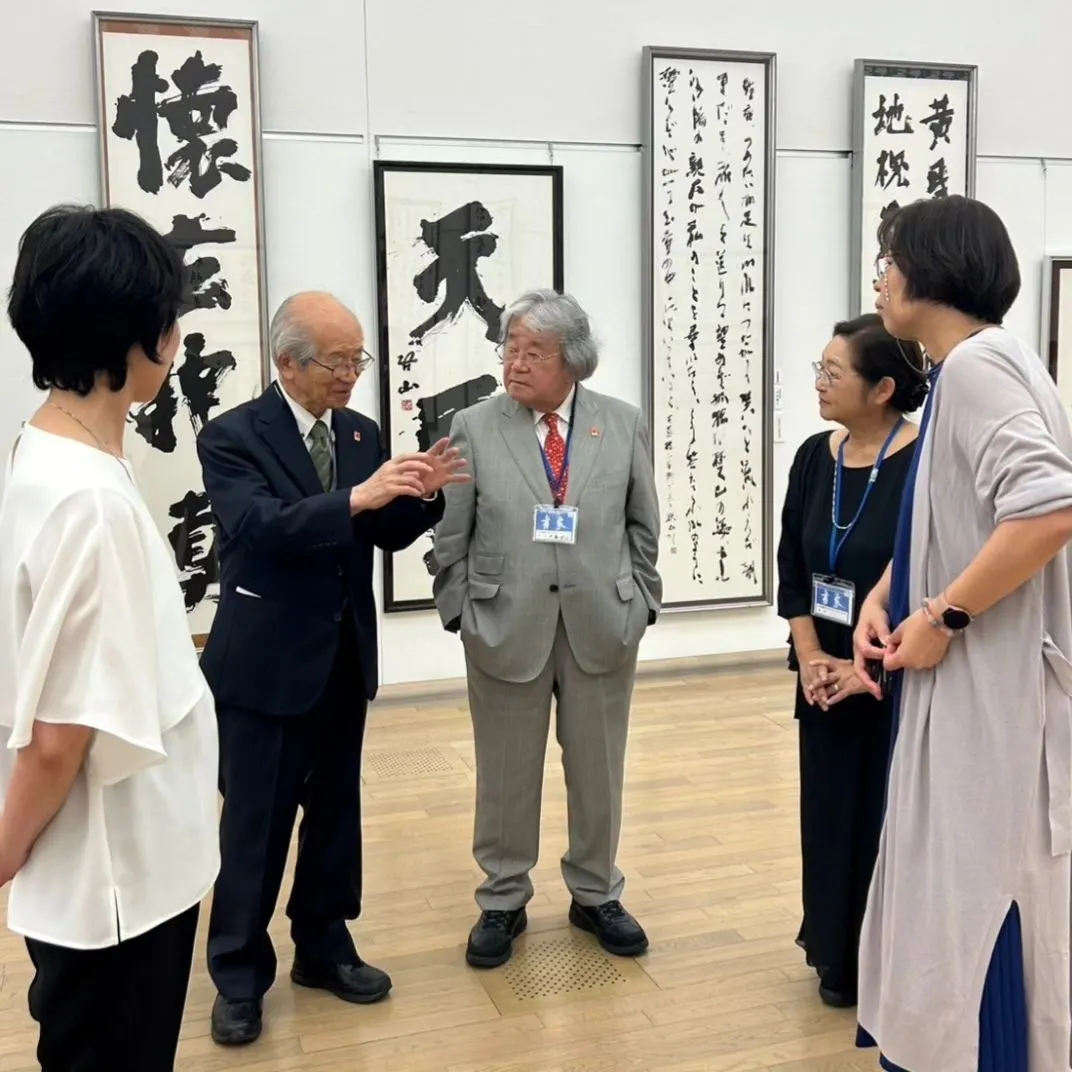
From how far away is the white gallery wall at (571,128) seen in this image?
435 centimetres

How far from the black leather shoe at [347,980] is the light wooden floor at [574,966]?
3cm

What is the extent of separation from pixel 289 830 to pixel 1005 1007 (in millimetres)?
1454

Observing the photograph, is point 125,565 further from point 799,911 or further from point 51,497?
point 799,911

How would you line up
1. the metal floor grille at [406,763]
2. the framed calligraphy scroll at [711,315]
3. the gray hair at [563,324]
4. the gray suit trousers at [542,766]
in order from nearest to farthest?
the gray hair at [563,324]
the gray suit trousers at [542,766]
the metal floor grille at [406,763]
the framed calligraphy scroll at [711,315]

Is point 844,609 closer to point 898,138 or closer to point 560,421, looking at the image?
point 560,421

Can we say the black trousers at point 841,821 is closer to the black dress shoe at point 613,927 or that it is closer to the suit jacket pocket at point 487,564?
the black dress shoe at point 613,927

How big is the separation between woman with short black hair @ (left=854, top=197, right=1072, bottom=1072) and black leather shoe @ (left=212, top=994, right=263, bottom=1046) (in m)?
1.34

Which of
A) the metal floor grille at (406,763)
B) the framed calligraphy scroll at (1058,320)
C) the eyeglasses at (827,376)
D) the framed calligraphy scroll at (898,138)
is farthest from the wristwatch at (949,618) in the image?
the framed calligraphy scroll at (1058,320)

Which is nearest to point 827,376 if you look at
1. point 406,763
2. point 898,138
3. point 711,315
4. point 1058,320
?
point 406,763

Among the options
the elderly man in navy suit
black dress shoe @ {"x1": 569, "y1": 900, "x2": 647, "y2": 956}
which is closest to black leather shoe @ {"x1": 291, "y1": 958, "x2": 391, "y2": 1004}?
the elderly man in navy suit

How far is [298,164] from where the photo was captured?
4.59 meters

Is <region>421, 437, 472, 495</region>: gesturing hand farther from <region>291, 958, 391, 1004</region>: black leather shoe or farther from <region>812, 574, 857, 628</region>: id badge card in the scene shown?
<region>291, 958, 391, 1004</region>: black leather shoe

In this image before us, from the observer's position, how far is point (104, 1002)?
1.41m

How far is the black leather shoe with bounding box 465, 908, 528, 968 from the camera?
9.00 feet
